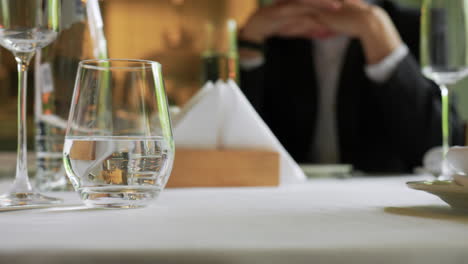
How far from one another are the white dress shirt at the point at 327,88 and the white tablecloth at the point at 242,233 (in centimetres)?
142

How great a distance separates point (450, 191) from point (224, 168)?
32 centimetres

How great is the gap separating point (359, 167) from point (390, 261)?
1.68 m

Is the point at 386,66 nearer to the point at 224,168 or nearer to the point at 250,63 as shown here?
the point at 250,63

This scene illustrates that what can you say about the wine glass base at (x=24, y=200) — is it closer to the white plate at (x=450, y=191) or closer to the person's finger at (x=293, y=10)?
the white plate at (x=450, y=191)

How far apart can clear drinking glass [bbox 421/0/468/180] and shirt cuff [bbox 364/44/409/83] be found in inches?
29.2

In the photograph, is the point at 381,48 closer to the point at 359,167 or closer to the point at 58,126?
the point at 359,167

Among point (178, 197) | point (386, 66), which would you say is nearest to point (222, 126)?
point (178, 197)

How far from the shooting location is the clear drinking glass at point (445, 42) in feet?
2.21

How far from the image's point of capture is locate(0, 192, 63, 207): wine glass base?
0.42m

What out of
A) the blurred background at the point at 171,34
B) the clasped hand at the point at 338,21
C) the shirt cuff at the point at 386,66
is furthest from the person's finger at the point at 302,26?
the blurred background at the point at 171,34

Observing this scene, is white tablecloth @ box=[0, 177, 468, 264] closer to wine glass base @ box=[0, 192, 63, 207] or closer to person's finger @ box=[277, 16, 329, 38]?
wine glass base @ box=[0, 192, 63, 207]

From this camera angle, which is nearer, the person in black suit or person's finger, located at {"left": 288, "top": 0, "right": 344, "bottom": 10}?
person's finger, located at {"left": 288, "top": 0, "right": 344, "bottom": 10}

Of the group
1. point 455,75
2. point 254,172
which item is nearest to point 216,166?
point 254,172

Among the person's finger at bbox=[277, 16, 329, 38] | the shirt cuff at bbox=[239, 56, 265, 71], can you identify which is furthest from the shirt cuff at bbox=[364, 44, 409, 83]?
the shirt cuff at bbox=[239, 56, 265, 71]
